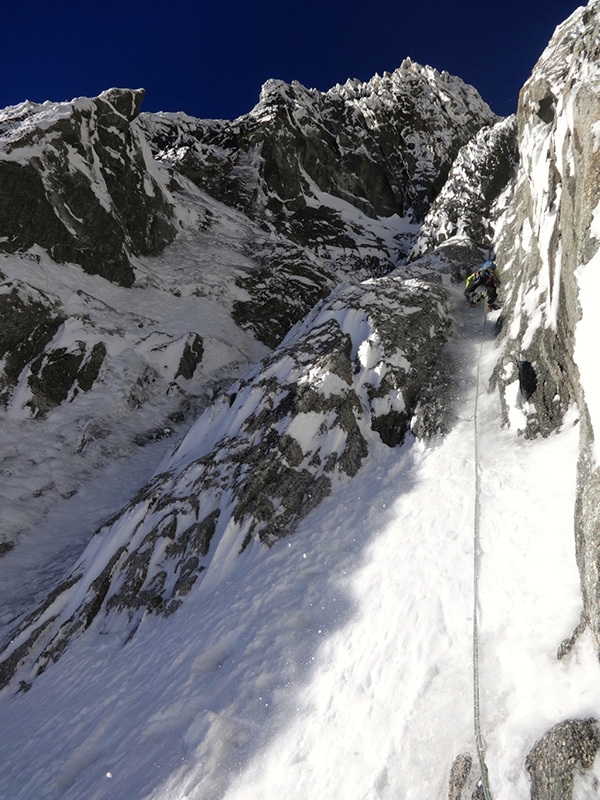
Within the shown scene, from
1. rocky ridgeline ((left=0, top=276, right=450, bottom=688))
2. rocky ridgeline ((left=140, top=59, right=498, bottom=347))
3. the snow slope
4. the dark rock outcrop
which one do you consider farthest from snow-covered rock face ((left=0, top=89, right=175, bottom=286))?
the dark rock outcrop

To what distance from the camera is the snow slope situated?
4.75 metres

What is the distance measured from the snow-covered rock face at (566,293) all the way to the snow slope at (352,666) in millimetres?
745

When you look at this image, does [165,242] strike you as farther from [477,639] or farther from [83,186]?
[477,639]

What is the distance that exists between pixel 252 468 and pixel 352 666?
6181 mm

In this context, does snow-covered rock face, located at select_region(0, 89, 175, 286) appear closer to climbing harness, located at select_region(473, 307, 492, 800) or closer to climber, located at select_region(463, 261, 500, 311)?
climber, located at select_region(463, 261, 500, 311)

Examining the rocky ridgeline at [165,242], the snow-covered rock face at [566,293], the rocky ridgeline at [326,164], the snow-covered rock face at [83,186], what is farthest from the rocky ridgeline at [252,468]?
the snow-covered rock face at [83,186]

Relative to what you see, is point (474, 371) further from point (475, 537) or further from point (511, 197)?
point (511, 197)

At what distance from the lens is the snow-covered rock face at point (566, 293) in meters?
5.45

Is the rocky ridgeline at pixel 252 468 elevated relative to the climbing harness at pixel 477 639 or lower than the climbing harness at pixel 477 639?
elevated

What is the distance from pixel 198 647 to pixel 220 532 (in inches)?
123

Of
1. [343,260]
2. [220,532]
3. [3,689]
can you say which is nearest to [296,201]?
[343,260]

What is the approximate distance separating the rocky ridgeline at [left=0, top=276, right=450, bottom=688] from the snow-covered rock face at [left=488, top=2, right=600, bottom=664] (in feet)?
11.0

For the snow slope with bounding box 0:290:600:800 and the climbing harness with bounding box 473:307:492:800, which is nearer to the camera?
the climbing harness with bounding box 473:307:492:800

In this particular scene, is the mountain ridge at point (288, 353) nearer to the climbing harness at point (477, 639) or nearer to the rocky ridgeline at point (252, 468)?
the rocky ridgeline at point (252, 468)
